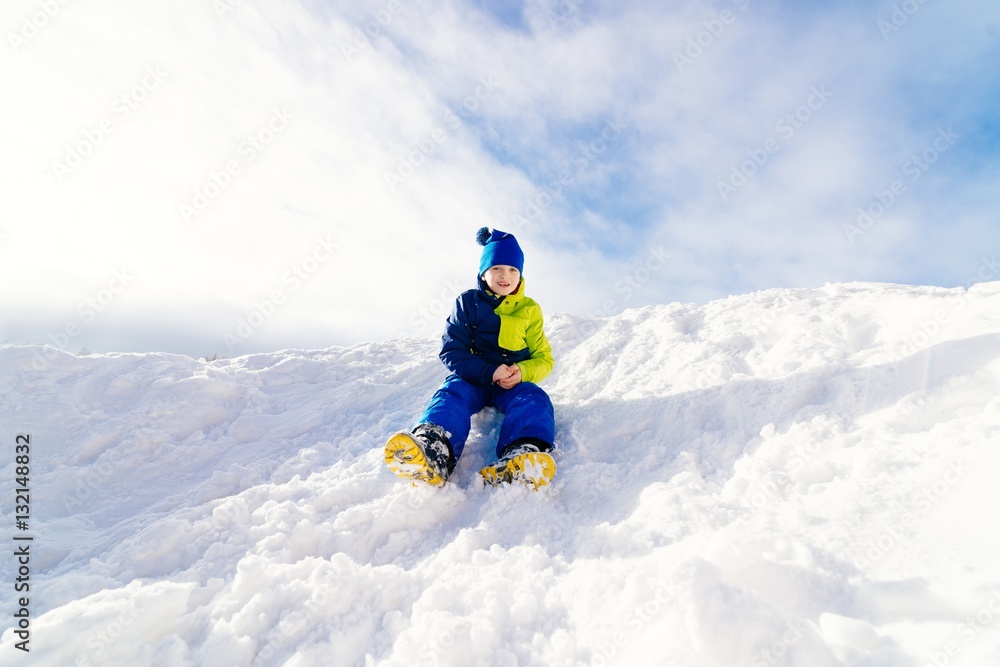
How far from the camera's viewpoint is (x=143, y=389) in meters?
4.08

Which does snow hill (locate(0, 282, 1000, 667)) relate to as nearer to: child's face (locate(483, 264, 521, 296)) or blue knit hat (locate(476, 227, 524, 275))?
child's face (locate(483, 264, 521, 296))

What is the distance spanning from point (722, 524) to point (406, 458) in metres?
1.66

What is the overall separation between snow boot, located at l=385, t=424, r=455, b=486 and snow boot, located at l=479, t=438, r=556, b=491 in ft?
0.85

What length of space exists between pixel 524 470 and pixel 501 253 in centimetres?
192

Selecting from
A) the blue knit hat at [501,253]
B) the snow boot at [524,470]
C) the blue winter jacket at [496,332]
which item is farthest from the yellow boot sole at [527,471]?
the blue knit hat at [501,253]

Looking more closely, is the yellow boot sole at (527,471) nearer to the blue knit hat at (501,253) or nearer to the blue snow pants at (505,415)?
the blue snow pants at (505,415)

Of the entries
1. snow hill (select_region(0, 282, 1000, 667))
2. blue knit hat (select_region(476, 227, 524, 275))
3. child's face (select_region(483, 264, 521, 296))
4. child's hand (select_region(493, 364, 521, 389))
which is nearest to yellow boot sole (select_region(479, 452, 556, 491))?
snow hill (select_region(0, 282, 1000, 667))

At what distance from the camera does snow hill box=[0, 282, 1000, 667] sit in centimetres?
151

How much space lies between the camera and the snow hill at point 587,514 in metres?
1.51

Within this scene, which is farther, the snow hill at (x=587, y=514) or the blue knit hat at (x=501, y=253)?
the blue knit hat at (x=501, y=253)

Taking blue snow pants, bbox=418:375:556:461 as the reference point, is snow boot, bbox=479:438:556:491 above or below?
below

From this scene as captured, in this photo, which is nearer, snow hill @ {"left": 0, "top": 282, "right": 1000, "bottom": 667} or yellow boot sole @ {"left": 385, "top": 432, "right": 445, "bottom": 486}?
snow hill @ {"left": 0, "top": 282, "right": 1000, "bottom": 667}

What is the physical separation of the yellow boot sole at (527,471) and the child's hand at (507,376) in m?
0.83

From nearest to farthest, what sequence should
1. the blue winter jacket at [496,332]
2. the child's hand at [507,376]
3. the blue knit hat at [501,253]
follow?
1. the child's hand at [507,376]
2. the blue winter jacket at [496,332]
3. the blue knit hat at [501,253]
